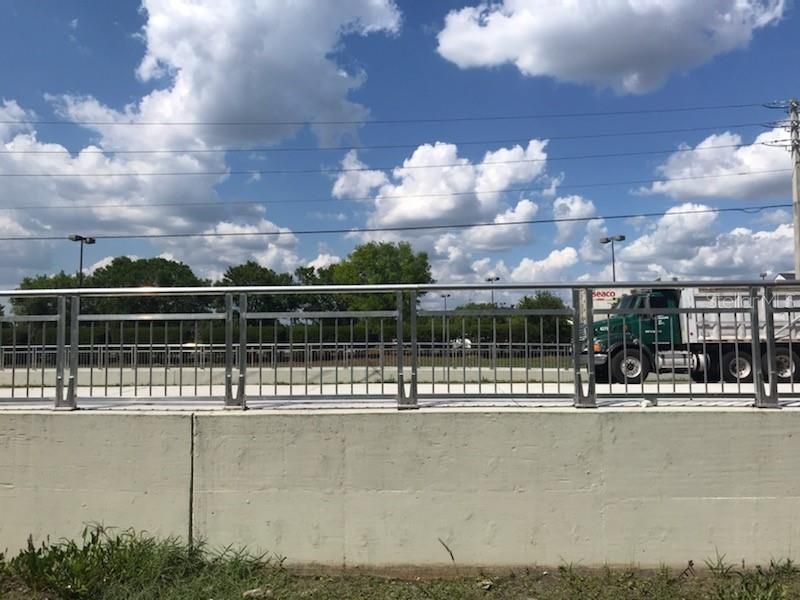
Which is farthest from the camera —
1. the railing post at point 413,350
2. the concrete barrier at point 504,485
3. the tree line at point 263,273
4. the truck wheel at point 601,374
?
the tree line at point 263,273

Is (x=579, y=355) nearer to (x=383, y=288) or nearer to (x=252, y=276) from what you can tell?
(x=383, y=288)

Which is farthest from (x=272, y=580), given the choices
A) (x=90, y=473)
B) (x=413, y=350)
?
(x=413, y=350)

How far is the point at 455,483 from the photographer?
5262 millimetres

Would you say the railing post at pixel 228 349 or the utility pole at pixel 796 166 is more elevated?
the utility pole at pixel 796 166

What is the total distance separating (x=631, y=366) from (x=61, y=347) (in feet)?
16.4

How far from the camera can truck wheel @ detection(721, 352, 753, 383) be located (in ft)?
19.0

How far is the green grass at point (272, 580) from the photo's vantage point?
4695 mm

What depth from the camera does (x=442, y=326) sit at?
5.59 m

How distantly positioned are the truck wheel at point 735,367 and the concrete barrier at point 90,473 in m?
4.77

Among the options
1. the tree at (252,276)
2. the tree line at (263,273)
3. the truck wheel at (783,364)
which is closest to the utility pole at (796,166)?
the truck wheel at (783,364)

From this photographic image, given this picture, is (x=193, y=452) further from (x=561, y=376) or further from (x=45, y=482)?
(x=561, y=376)

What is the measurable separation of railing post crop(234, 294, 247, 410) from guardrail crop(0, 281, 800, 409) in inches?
0.5

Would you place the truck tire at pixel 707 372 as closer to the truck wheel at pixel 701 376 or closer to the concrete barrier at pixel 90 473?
the truck wheel at pixel 701 376

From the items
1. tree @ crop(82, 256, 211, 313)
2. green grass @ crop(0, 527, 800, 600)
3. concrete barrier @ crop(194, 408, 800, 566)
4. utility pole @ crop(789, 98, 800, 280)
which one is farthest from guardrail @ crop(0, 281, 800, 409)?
tree @ crop(82, 256, 211, 313)
